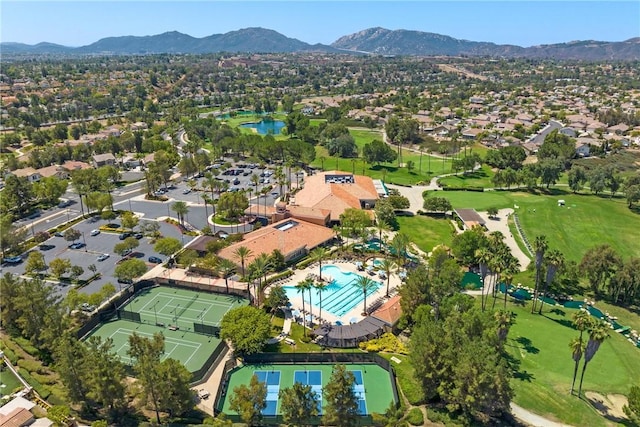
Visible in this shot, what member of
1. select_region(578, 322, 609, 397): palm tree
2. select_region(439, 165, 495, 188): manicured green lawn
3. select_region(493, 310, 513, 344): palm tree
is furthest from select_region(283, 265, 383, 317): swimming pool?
select_region(439, 165, 495, 188): manicured green lawn

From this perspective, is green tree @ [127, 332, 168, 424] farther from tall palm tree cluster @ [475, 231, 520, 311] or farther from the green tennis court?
tall palm tree cluster @ [475, 231, 520, 311]

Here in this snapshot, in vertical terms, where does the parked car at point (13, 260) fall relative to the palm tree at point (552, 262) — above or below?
below

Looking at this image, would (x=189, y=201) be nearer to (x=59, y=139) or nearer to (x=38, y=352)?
(x=38, y=352)

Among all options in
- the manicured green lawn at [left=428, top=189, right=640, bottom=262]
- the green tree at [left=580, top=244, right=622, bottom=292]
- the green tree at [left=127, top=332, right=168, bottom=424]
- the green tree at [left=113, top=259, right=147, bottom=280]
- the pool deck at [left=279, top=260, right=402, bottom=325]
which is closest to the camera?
the green tree at [left=127, top=332, right=168, bottom=424]

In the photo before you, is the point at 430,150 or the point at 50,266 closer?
the point at 50,266

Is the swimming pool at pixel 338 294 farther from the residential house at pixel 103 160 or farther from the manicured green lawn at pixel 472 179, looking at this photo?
the residential house at pixel 103 160

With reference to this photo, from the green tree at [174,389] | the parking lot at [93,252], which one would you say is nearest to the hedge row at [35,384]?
the green tree at [174,389]

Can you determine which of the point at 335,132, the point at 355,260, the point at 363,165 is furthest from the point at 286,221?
the point at 335,132
